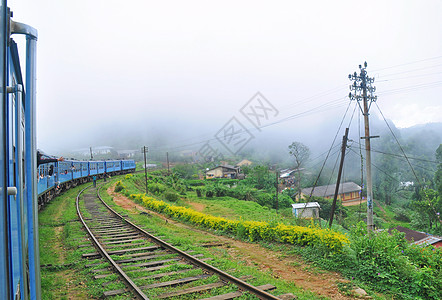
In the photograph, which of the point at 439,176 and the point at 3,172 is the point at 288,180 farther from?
the point at 3,172

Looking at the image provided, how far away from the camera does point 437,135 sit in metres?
73.2

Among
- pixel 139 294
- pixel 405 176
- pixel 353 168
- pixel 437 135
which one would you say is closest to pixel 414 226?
pixel 405 176

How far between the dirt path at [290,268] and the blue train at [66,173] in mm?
4769

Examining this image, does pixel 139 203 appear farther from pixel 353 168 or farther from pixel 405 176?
pixel 353 168

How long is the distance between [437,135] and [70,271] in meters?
87.9

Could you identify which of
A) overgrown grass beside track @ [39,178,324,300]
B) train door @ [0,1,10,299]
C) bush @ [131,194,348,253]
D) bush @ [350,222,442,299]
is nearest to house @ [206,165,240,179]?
bush @ [131,194,348,253]

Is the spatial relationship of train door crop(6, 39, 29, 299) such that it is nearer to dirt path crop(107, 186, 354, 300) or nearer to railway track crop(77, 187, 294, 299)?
railway track crop(77, 187, 294, 299)

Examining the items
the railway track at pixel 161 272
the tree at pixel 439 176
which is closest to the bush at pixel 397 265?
the railway track at pixel 161 272

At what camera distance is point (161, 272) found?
6055 mm

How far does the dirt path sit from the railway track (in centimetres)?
90

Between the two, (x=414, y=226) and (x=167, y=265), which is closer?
(x=167, y=265)

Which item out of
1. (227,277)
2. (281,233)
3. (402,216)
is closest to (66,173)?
(281,233)

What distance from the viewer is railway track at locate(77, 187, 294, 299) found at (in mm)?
5008

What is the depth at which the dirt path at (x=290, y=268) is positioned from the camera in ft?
17.9
